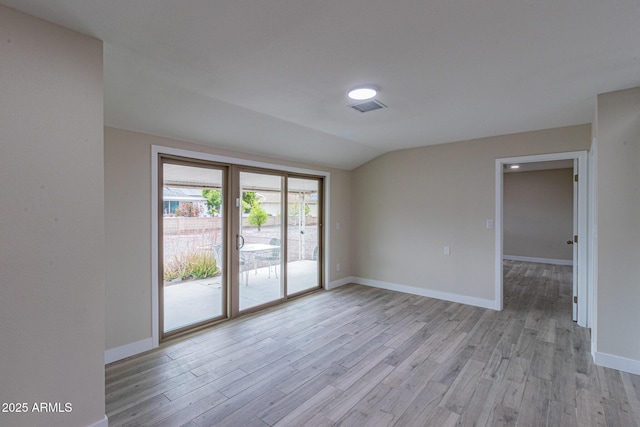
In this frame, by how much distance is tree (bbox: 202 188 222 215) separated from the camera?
3.58m

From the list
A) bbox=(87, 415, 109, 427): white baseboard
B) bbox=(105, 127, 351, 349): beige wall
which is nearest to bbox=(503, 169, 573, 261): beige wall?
bbox=(105, 127, 351, 349): beige wall

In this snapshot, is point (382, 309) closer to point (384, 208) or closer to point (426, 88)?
point (384, 208)

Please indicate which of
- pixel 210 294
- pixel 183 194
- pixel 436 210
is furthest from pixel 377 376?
pixel 436 210

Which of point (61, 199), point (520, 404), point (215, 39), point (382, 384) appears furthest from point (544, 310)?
point (61, 199)

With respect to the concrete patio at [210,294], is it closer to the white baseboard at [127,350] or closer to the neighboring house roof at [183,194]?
the white baseboard at [127,350]

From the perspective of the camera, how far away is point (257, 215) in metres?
4.12

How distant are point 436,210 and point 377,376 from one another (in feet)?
9.56

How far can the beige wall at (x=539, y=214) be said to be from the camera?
23.9 feet

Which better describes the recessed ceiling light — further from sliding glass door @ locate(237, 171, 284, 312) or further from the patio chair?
the patio chair

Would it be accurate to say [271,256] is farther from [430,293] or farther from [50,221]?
[50,221]

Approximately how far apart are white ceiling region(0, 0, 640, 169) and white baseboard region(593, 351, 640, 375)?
2342mm

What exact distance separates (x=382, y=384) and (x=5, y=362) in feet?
7.82

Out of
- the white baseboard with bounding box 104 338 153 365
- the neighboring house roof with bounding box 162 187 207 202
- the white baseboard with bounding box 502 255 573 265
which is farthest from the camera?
the white baseboard with bounding box 502 255 573 265

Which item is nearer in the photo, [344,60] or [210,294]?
[344,60]
